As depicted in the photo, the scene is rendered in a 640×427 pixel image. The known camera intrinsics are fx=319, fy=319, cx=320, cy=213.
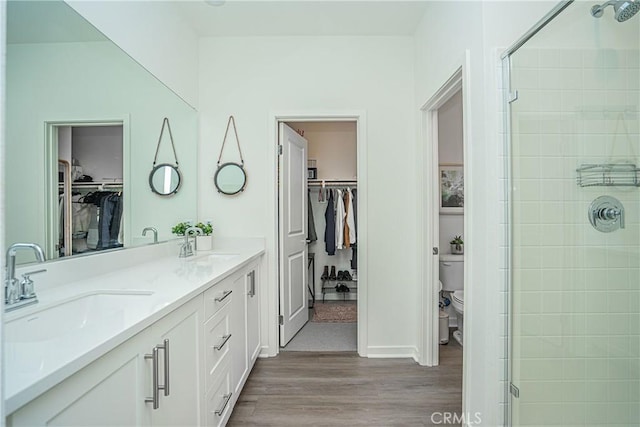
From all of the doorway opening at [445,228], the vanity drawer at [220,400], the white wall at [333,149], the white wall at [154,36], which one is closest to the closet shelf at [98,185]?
the white wall at [154,36]

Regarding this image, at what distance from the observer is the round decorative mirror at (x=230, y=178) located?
267cm

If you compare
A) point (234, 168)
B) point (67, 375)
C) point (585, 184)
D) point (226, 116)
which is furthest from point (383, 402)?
point (226, 116)

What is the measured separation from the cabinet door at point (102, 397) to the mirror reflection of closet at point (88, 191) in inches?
30.1

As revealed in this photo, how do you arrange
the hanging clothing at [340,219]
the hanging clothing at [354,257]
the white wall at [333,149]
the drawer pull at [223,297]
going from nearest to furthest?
1. the drawer pull at [223,297]
2. the hanging clothing at [340,219]
3. the hanging clothing at [354,257]
4. the white wall at [333,149]

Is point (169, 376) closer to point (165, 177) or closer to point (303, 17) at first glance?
point (165, 177)

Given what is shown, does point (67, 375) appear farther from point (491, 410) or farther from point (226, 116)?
point (226, 116)

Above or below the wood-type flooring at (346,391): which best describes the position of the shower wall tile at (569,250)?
above

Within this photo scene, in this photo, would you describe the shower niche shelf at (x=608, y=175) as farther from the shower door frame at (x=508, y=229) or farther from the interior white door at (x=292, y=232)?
the interior white door at (x=292, y=232)

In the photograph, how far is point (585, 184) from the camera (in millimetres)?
1475

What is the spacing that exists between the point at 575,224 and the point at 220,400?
1924 mm

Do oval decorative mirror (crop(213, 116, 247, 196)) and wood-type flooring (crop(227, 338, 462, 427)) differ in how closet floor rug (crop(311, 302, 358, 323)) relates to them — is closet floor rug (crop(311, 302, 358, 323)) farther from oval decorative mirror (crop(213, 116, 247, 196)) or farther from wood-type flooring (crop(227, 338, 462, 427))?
oval decorative mirror (crop(213, 116, 247, 196))

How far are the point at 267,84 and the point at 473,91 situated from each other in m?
1.66

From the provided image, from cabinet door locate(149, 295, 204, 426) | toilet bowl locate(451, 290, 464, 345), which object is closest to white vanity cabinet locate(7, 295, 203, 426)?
cabinet door locate(149, 295, 204, 426)

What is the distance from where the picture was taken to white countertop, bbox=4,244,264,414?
64cm
